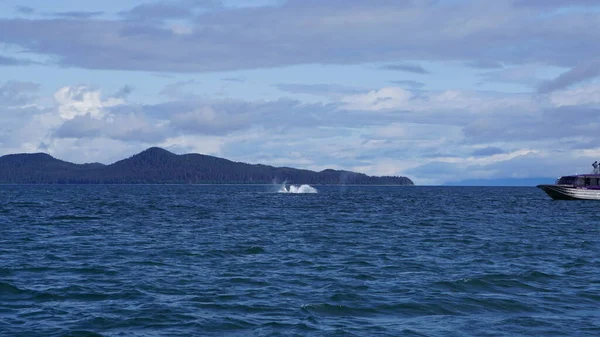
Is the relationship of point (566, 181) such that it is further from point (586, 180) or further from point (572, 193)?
point (572, 193)

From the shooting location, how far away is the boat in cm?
11888

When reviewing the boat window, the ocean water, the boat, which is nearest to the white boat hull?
the boat

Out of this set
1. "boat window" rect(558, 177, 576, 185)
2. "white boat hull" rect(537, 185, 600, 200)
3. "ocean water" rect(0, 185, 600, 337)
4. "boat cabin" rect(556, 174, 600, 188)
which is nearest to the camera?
"ocean water" rect(0, 185, 600, 337)

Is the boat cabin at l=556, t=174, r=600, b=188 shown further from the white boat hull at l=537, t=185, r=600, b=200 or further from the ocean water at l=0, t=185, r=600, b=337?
the ocean water at l=0, t=185, r=600, b=337

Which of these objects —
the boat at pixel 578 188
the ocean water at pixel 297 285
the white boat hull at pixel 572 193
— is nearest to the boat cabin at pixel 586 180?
the boat at pixel 578 188

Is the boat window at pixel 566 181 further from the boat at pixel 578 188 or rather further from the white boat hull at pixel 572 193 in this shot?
the white boat hull at pixel 572 193

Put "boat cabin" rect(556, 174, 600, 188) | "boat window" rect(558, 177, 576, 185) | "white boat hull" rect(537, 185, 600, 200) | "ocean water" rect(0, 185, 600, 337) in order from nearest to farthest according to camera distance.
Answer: "ocean water" rect(0, 185, 600, 337) < "white boat hull" rect(537, 185, 600, 200) < "boat cabin" rect(556, 174, 600, 188) < "boat window" rect(558, 177, 576, 185)

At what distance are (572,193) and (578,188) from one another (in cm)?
138

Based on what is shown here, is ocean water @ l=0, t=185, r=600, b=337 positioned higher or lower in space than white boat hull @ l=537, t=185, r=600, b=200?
lower

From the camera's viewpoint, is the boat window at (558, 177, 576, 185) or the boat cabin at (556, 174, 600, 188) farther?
the boat window at (558, 177, 576, 185)

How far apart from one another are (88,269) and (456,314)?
52.6 ft

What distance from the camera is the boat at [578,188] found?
390 ft

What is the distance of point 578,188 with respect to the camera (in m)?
120

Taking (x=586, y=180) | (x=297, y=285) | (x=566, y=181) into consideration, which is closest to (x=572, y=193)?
(x=586, y=180)
